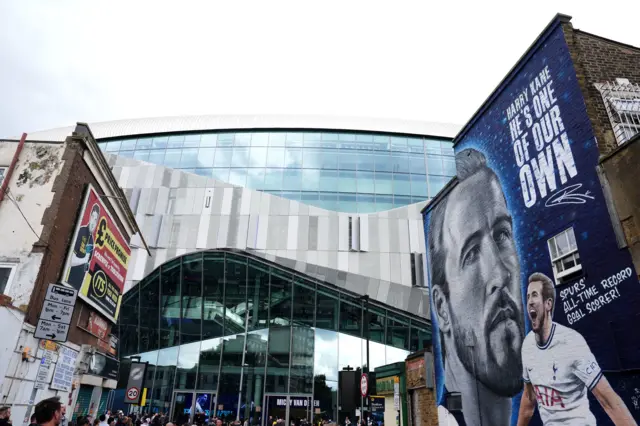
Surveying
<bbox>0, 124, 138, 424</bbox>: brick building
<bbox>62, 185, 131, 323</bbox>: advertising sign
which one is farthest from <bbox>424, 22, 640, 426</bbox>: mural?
<bbox>62, 185, 131, 323</bbox>: advertising sign

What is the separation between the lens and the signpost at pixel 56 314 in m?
9.36

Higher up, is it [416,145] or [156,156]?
[416,145]

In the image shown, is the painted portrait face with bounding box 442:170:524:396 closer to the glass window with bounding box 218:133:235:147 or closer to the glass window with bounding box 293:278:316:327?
the glass window with bounding box 293:278:316:327

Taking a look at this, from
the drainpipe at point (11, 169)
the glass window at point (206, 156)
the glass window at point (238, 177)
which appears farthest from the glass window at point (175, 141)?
the drainpipe at point (11, 169)

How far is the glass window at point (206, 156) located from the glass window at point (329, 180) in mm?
10450

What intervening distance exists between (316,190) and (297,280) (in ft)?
26.5

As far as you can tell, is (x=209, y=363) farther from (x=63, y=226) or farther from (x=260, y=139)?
(x=63, y=226)

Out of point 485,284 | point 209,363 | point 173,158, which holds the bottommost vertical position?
point 209,363

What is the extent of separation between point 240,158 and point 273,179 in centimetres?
410

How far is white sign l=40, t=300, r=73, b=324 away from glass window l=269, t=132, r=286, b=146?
95.9ft

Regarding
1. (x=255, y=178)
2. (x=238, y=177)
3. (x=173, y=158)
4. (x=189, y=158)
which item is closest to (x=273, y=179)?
(x=255, y=178)

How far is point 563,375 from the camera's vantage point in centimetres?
1094

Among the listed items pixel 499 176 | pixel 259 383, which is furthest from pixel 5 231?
pixel 259 383

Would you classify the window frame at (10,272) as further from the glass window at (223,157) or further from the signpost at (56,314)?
the glass window at (223,157)
